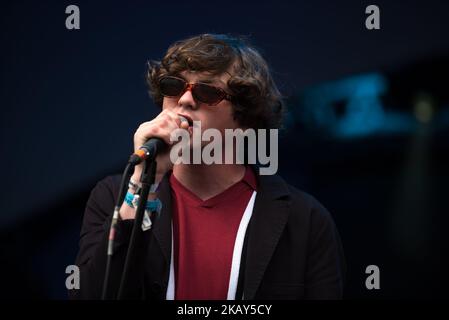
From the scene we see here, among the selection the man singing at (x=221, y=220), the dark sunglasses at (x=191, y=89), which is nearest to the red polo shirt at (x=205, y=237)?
the man singing at (x=221, y=220)

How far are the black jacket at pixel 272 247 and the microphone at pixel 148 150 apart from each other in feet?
1.53

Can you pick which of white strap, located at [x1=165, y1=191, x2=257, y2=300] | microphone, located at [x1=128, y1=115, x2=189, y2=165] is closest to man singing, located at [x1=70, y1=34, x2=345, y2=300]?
white strap, located at [x1=165, y1=191, x2=257, y2=300]

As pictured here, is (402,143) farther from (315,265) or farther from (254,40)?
(315,265)

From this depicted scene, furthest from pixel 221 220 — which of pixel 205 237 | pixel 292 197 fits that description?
pixel 292 197

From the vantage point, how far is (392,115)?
3412 mm

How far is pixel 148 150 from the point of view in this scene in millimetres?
1496

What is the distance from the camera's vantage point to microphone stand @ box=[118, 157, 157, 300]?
4.74 feet

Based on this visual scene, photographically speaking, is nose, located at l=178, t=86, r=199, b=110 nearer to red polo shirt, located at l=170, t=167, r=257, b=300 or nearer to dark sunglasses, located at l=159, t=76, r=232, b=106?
dark sunglasses, located at l=159, t=76, r=232, b=106

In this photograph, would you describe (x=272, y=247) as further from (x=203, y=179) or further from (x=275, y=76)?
(x=275, y=76)

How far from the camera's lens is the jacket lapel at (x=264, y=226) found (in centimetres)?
191

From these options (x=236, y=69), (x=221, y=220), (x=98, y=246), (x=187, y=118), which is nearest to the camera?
(x=98, y=246)

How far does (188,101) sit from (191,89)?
74 millimetres

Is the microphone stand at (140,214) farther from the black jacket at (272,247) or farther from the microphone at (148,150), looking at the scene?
the black jacket at (272,247)
